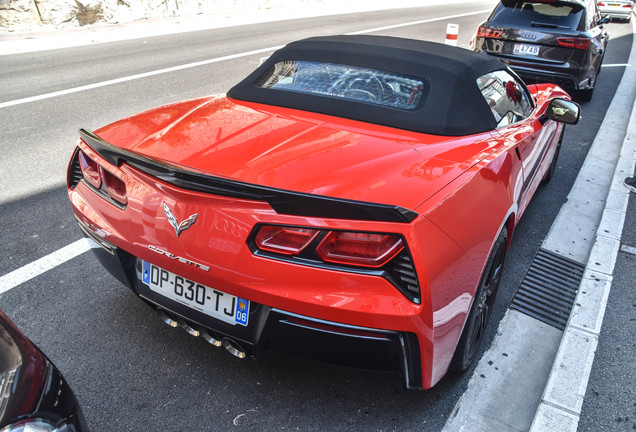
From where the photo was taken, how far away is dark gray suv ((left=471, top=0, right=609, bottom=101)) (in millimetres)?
8031

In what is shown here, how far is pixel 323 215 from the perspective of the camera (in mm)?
1962

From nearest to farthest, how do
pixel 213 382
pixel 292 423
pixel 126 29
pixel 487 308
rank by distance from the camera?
pixel 292 423
pixel 213 382
pixel 487 308
pixel 126 29

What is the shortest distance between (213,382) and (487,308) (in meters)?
1.42

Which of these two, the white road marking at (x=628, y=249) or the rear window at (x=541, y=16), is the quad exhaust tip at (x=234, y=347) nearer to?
the white road marking at (x=628, y=249)

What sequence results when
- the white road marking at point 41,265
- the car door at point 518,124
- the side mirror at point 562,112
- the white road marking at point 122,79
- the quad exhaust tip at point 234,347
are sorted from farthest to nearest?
the white road marking at point 122,79 → the side mirror at point 562,112 → the white road marking at point 41,265 → the car door at point 518,124 → the quad exhaust tip at point 234,347

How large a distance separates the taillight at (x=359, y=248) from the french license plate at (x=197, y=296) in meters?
0.38

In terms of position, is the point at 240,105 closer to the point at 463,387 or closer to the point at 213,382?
the point at 213,382

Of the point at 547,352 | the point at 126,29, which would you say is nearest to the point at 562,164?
the point at 547,352

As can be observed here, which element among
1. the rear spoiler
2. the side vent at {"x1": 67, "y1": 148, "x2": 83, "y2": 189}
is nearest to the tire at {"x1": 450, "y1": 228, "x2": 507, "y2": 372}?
the rear spoiler

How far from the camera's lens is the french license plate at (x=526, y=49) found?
811 cm

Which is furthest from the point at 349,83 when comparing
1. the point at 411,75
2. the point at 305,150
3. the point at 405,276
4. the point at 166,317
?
the point at 166,317

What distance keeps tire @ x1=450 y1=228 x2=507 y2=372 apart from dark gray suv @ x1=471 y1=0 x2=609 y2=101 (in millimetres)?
6050

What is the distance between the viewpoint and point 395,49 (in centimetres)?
320

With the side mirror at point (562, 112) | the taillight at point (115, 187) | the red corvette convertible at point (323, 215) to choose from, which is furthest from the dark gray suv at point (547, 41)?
the taillight at point (115, 187)
